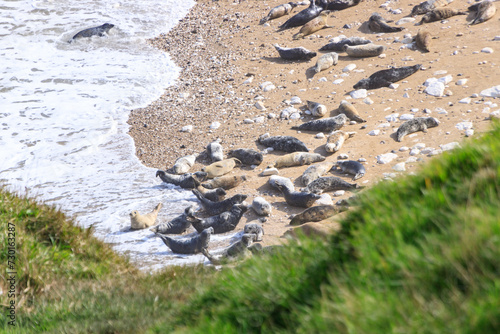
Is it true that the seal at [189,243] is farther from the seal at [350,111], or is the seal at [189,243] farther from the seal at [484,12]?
the seal at [484,12]

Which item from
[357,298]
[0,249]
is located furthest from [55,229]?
[357,298]

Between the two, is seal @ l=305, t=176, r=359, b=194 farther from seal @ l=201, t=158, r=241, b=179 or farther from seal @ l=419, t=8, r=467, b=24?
seal @ l=419, t=8, r=467, b=24

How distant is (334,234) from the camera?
8.53 ft

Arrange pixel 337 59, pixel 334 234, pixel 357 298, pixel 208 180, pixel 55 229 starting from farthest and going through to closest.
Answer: pixel 337 59
pixel 208 180
pixel 55 229
pixel 334 234
pixel 357 298

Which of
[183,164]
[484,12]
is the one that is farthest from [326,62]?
[183,164]

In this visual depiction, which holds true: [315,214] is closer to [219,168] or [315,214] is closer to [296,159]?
[296,159]

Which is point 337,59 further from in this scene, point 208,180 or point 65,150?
point 65,150

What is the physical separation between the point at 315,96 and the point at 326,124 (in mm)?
1641

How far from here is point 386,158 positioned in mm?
8602

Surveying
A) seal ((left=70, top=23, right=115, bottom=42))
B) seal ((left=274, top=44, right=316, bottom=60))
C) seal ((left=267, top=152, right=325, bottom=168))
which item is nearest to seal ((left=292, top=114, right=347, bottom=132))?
seal ((left=267, top=152, right=325, bottom=168))

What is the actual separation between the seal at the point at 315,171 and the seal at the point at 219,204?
1246 mm

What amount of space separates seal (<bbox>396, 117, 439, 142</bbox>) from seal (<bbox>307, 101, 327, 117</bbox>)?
6.62 ft

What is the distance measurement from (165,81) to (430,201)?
1315 cm

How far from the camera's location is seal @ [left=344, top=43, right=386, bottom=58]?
1232 cm
